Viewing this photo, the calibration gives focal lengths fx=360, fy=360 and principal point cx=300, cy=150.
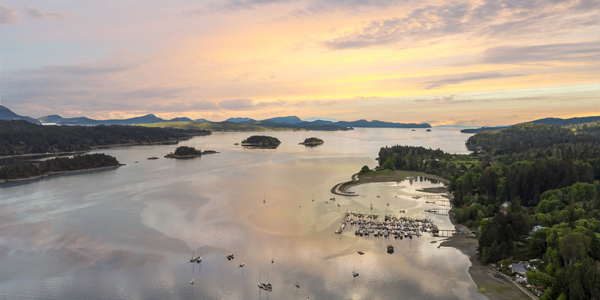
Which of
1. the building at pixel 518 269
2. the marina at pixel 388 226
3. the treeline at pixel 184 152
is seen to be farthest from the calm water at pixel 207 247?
the treeline at pixel 184 152

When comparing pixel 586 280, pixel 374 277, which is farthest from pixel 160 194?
pixel 586 280

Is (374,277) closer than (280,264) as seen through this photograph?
Yes

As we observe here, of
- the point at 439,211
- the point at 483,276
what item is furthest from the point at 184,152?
the point at 483,276

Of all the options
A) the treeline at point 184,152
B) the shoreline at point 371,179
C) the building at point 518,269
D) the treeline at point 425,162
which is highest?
the treeline at point 184,152

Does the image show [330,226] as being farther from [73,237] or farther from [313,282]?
[73,237]

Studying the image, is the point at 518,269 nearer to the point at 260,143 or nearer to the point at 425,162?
the point at 425,162

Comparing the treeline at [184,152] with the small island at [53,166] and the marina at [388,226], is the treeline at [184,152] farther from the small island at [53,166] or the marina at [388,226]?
the marina at [388,226]
